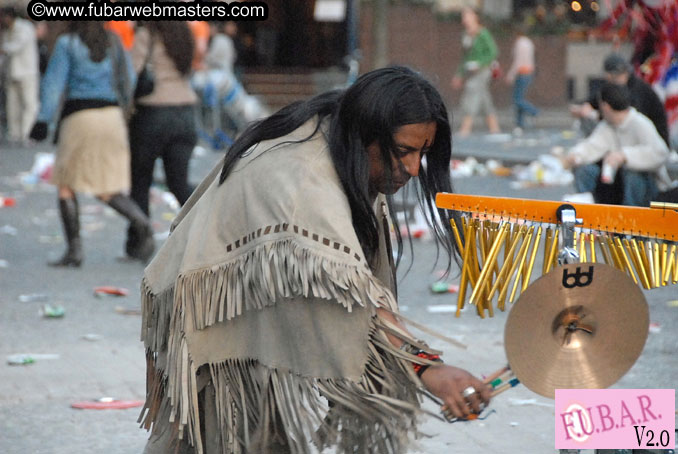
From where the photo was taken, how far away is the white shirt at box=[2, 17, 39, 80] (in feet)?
55.5

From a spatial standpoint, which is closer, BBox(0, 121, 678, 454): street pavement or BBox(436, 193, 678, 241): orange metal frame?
BBox(436, 193, 678, 241): orange metal frame

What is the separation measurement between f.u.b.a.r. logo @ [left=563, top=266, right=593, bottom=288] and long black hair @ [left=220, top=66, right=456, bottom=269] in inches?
20.5

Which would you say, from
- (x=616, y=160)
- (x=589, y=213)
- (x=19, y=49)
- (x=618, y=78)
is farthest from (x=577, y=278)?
(x=19, y=49)

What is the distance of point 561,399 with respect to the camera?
276 cm

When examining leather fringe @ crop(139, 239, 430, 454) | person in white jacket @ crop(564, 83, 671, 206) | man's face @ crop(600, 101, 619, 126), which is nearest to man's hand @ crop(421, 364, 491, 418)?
leather fringe @ crop(139, 239, 430, 454)

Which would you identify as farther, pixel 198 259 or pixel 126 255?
pixel 126 255

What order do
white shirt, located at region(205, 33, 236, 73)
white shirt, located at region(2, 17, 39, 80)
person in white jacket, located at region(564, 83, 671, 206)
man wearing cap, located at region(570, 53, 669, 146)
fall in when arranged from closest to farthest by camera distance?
person in white jacket, located at region(564, 83, 671, 206) < man wearing cap, located at region(570, 53, 669, 146) < white shirt, located at region(2, 17, 39, 80) < white shirt, located at region(205, 33, 236, 73)

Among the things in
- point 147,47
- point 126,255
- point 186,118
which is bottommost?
point 126,255

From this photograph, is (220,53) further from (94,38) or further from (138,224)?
(138,224)

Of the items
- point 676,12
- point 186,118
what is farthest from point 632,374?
point 676,12

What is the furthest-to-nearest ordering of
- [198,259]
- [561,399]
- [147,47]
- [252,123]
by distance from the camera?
[147,47] < [252,123] < [198,259] < [561,399]

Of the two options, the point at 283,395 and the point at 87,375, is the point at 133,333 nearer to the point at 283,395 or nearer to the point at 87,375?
the point at 87,375

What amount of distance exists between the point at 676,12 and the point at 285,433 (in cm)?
793

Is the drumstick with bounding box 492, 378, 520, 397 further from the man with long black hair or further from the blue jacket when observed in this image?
the blue jacket
